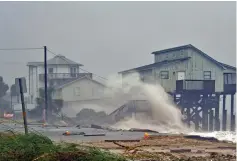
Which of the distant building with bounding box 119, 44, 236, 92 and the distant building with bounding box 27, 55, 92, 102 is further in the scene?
the distant building with bounding box 27, 55, 92, 102

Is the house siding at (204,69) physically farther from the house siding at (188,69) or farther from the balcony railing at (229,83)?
the balcony railing at (229,83)

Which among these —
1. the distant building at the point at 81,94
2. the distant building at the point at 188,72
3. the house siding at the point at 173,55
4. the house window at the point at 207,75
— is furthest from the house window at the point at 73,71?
the house window at the point at 207,75

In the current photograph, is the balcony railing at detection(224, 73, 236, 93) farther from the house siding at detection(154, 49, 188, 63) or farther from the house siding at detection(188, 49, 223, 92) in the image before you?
the house siding at detection(154, 49, 188, 63)

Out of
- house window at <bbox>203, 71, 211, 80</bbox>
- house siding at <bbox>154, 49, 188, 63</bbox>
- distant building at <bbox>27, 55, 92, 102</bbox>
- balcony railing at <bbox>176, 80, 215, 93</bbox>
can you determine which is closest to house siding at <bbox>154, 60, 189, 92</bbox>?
house siding at <bbox>154, 49, 188, 63</bbox>

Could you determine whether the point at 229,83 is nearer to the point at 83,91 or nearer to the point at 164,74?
the point at 164,74

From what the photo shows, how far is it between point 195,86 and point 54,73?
690 inches

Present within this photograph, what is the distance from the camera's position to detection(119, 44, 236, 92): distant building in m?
35.1

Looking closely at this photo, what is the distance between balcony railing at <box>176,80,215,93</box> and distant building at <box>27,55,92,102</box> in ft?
40.5

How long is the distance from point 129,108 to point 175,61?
6.13m

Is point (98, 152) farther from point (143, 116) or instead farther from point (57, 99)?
point (57, 99)

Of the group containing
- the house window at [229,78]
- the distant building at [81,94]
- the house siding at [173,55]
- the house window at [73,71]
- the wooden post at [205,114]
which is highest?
the house siding at [173,55]

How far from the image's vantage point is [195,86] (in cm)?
3431

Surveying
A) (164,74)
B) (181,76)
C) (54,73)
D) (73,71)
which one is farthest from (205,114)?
(73,71)

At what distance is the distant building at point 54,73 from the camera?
4392cm
